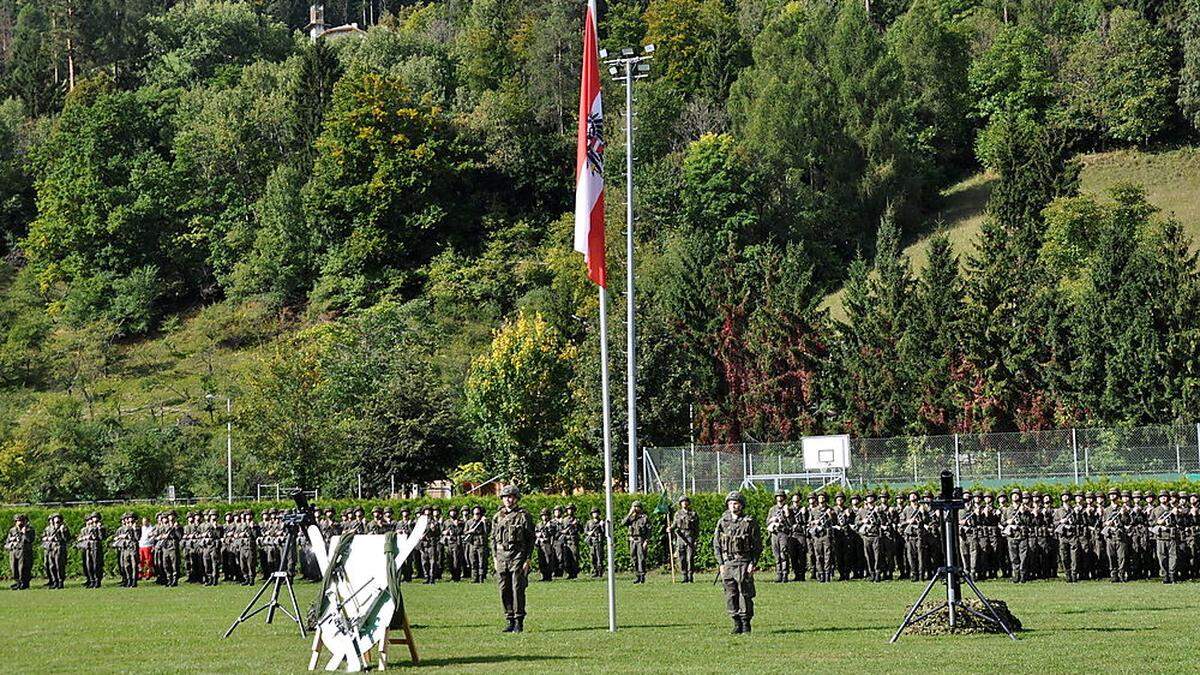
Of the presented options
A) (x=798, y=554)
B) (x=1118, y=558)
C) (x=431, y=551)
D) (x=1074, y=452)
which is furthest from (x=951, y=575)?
(x=1074, y=452)

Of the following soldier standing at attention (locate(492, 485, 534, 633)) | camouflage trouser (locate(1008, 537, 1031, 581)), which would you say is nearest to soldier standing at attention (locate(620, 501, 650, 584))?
camouflage trouser (locate(1008, 537, 1031, 581))

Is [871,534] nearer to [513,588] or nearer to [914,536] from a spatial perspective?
[914,536]

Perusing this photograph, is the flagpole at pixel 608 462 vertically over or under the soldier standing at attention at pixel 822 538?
over

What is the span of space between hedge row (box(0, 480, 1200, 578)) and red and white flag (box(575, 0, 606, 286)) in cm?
1729

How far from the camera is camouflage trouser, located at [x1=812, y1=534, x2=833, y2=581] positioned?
32.8 m

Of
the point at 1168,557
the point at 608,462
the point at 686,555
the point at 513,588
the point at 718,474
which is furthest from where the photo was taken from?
the point at 718,474

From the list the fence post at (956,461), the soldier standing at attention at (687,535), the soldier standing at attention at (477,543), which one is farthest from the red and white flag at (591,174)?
the fence post at (956,461)

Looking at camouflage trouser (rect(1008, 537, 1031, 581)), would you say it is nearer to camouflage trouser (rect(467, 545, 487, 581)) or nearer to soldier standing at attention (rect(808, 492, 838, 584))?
soldier standing at attention (rect(808, 492, 838, 584))

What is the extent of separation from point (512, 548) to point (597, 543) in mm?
18009

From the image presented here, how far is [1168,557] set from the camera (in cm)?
2988

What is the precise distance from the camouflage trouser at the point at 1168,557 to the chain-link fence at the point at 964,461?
7.03 m

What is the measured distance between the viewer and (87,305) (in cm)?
9856

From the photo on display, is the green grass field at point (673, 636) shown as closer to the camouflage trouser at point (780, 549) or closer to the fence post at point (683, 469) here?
the camouflage trouser at point (780, 549)

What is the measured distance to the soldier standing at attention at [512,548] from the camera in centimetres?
1945
